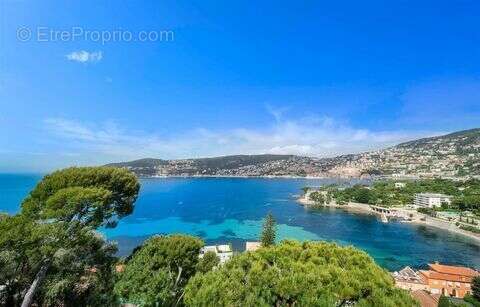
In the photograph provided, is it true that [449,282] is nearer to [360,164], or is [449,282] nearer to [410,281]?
[410,281]

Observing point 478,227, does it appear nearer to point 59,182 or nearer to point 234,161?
point 59,182

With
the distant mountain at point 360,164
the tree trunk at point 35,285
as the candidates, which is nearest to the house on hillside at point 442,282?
the tree trunk at point 35,285

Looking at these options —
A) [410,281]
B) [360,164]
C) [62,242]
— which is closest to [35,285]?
[62,242]

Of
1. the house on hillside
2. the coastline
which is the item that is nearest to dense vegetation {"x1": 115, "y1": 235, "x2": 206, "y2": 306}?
the house on hillside

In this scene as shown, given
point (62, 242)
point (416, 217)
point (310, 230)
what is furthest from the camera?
point (416, 217)

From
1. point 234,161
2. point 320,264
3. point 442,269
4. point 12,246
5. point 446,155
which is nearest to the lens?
point 320,264

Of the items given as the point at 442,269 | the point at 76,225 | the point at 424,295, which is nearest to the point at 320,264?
the point at 76,225
